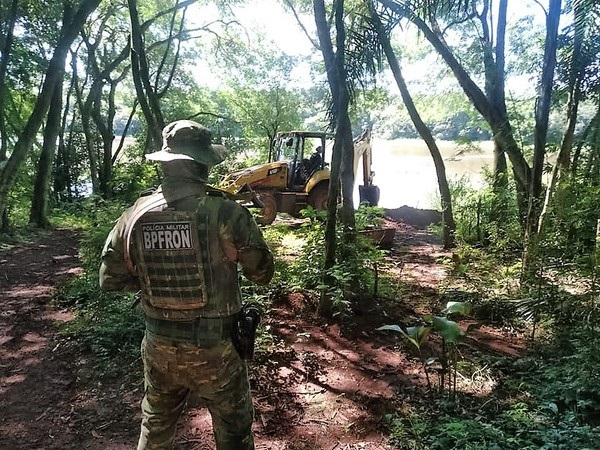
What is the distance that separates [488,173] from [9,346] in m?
9.02

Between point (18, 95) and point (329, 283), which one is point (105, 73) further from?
point (329, 283)

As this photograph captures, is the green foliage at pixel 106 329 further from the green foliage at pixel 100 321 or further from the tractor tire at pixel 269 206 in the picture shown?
the tractor tire at pixel 269 206

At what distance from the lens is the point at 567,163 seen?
250 inches

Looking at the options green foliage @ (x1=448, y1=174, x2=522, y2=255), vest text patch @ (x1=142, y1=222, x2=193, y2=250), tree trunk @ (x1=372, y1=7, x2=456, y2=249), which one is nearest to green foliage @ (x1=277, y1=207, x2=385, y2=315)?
vest text patch @ (x1=142, y1=222, x2=193, y2=250)

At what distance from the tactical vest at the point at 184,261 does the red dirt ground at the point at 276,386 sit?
1.24 m

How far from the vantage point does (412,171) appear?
32.3m

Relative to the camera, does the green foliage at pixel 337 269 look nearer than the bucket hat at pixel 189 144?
No

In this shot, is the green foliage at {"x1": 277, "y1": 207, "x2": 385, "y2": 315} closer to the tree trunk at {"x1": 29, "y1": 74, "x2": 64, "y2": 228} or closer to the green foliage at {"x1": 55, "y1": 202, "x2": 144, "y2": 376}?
the green foliage at {"x1": 55, "y1": 202, "x2": 144, "y2": 376}

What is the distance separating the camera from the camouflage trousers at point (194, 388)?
2.24 meters

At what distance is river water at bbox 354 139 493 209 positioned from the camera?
17.0 meters

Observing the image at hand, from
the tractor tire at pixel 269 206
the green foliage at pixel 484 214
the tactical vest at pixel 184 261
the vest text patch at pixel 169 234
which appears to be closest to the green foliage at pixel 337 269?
the tactical vest at pixel 184 261

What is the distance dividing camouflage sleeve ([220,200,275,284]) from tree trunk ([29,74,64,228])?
35.9 feet

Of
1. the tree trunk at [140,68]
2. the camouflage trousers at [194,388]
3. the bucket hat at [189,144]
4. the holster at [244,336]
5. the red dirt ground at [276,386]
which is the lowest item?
the red dirt ground at [276,386]

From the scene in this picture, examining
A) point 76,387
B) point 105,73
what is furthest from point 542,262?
point 105,73
